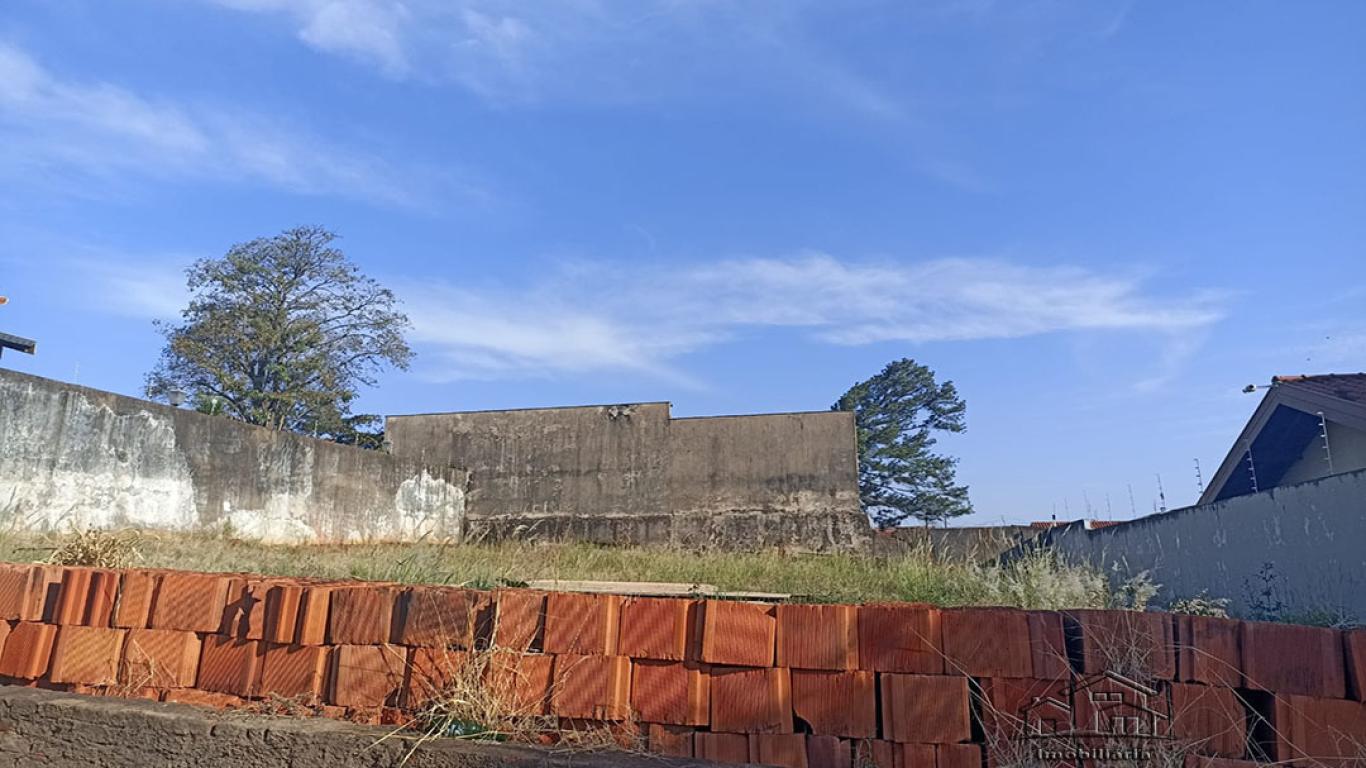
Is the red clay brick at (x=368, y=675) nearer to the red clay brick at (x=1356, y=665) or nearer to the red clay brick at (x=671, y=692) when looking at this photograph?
the red clay brick at (x=671, y=692)

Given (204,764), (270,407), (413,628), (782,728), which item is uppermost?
(270,407)

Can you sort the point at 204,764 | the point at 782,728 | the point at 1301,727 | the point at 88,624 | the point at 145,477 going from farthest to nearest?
the point at 145,477 → the point at 88,624 → the point at 204,764 → the point at 782,728 → the point at 1301,727

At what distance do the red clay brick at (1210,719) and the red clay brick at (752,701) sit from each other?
3.69ft

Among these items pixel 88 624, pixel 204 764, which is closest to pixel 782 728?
pixel 204 764

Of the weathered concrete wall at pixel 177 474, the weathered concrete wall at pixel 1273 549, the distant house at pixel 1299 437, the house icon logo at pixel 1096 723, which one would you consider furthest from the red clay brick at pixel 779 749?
the weathered concrete wall at pixel 177 474

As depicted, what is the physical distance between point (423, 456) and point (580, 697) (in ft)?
62.3

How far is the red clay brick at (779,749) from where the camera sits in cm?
249

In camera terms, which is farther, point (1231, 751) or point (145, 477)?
point (145, 477)

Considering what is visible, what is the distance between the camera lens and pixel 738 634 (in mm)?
2607

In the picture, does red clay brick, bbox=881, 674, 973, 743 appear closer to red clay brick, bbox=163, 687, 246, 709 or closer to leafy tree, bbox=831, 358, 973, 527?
red clay brick, bbox=163, 687, 246, 709

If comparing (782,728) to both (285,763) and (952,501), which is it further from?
(952,501)

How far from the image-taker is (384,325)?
2975 cm

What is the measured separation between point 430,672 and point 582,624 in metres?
0.56

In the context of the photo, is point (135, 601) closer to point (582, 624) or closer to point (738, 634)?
point (582, 624)
